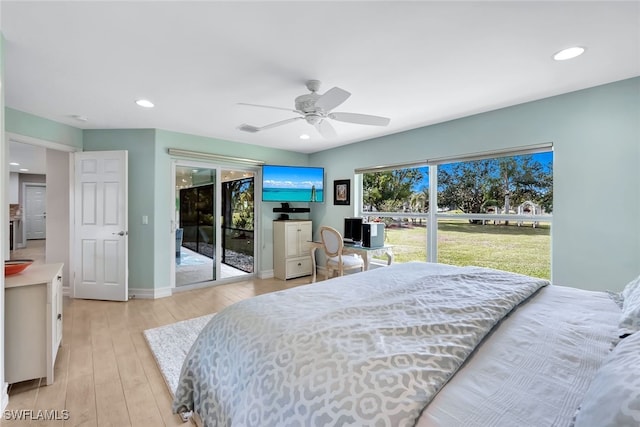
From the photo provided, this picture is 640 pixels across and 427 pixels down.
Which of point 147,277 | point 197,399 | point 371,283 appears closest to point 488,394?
point 371,283

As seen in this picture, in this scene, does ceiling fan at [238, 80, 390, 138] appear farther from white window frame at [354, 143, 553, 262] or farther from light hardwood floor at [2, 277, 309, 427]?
light hardwood floor at [2, 277, 309, 427]

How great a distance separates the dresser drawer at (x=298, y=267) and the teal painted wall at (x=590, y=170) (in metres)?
3.17

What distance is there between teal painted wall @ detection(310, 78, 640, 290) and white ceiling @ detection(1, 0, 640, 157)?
19 centimetres

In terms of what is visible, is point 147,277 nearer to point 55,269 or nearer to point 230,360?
point 55,269

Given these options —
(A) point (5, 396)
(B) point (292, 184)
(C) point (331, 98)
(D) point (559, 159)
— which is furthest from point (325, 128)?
(A) point (5, 396)

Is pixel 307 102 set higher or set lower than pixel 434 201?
higher

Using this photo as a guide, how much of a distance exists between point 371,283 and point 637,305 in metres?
1.16

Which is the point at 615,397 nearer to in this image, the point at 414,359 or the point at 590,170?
the point at 414,359

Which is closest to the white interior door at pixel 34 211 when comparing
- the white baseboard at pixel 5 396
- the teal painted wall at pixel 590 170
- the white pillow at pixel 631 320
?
the white baseboard at pixel 5 396

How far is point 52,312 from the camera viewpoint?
1.98 m

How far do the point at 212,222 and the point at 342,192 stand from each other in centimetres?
213

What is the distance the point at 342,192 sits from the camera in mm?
4785

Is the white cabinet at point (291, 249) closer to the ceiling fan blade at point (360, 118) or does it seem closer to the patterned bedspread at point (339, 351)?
the ceiling fan blade at point (360, 118)

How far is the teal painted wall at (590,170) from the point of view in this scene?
2.27 meters
